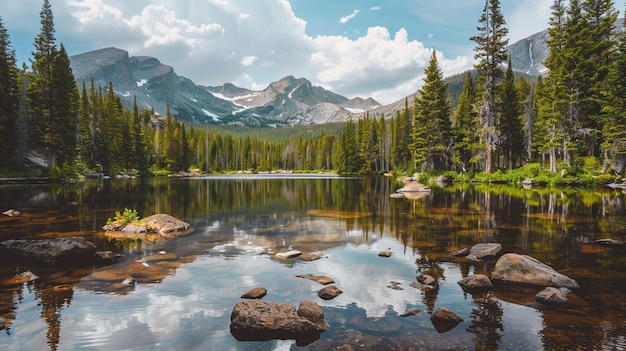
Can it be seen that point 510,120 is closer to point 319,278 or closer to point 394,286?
point 394,286

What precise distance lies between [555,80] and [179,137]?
99.3m

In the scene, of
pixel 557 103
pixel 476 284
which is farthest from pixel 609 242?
pixel 557 103

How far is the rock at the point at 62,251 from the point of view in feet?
38.4

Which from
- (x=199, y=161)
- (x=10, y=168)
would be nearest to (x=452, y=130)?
(x=10, y=168)

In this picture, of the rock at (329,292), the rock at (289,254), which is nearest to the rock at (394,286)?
the rock at (329,292)

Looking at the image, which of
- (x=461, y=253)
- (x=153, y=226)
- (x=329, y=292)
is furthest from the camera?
(x=153, y=226)

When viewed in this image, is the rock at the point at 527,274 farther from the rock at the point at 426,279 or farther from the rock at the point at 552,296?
the rock at the point at 426,279

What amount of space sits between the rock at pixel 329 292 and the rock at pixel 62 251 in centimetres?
822

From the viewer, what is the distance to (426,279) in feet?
32.0

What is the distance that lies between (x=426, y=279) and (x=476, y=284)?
49.9 inches

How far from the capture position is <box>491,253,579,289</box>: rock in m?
9.18

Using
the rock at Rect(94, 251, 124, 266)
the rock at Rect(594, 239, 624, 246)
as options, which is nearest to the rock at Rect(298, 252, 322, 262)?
the rock at Rect(94, 251, 124, 266)

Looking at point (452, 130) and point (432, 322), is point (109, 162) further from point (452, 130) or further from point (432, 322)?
point (432, 322)

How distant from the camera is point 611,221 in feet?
60.5
